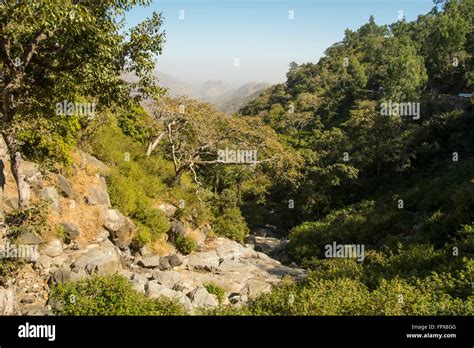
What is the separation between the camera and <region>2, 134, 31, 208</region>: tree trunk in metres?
10.8

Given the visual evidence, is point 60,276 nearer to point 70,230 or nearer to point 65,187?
point 70,230

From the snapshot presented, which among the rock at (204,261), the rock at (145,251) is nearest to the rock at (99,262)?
the rock at (145,251)

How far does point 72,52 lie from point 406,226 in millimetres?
20757

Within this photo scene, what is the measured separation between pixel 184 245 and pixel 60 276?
9013 millimetres

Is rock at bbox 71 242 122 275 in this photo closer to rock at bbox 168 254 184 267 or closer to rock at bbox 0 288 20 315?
rock at bbox 0 288 20 315

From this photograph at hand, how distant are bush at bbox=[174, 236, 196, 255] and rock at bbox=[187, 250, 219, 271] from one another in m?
0.40

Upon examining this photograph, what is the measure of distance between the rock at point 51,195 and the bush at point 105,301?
5122 millimetres

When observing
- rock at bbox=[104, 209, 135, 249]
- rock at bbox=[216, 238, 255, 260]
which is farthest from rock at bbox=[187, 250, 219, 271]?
rock at bbox=[104, 209, 135, 249]

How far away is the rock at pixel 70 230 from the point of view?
14.8 meters

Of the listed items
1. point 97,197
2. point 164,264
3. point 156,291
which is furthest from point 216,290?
point 97,197

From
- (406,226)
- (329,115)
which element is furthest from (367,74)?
(406,226)

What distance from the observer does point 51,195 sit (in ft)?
49.2
